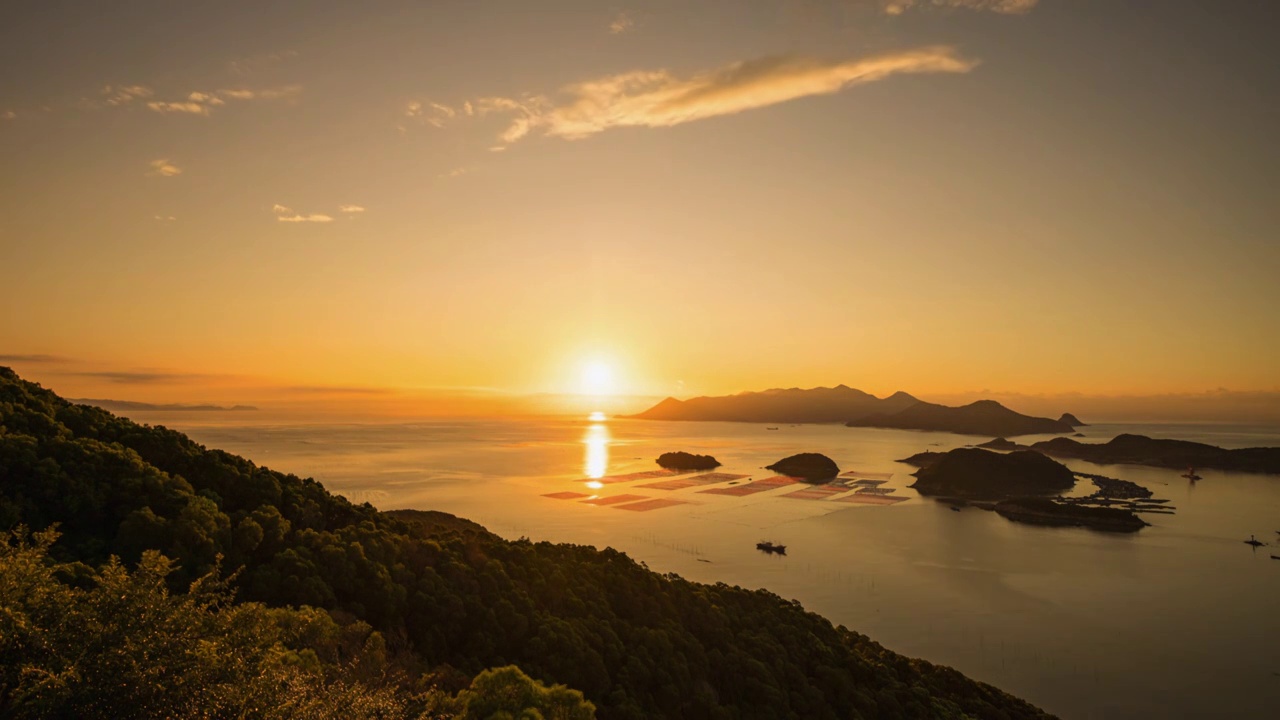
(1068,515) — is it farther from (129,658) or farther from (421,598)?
(129,658)

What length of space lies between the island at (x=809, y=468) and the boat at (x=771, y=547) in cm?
8144

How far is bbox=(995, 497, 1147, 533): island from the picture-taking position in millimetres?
107312

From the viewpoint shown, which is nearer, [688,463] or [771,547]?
[771,547]

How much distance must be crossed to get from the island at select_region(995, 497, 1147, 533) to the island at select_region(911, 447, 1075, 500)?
16.1 m

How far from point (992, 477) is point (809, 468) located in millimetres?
48021

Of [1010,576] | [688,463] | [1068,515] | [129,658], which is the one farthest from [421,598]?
[688,463]

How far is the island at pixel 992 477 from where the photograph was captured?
139 meters

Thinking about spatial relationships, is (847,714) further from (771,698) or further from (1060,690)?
(1060,690)

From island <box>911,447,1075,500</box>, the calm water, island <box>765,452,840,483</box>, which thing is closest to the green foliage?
the calm water

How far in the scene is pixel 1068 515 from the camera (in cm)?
11331

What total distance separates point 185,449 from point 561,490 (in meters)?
111

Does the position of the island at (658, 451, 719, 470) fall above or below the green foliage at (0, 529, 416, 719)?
below

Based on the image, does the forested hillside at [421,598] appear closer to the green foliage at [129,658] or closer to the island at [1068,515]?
the green foliage at [129,658]

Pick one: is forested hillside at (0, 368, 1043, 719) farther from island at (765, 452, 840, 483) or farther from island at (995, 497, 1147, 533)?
island at (765, 452, 840, 483)
